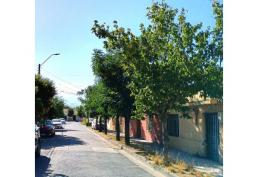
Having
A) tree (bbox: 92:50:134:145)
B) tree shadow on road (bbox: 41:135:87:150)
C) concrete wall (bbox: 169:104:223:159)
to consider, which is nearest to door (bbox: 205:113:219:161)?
concrete wall (bbox: 169:104:223:159)

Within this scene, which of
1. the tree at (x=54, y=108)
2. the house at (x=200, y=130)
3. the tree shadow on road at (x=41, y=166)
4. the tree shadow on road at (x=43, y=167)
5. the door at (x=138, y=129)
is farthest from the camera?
the tree at (x=54, y=108)

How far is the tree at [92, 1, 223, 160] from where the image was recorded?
1341 centimetres

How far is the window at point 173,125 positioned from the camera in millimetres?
21461

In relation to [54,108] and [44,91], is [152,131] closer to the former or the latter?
[44,91]

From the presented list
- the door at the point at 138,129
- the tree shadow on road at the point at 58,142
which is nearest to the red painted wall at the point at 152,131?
the door at the point at 138,129

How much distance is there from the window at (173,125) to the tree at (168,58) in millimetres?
6015

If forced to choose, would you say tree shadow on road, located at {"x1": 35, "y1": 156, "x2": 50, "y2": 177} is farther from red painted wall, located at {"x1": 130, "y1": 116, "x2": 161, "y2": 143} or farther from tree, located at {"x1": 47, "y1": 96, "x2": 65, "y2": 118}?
tree, located at {"x1": 47, "y1": 96, "x2": 65, "y2": 118}

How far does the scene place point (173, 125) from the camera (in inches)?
874

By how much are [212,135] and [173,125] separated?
5.39 meters

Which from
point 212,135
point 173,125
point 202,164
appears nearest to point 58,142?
point 173,125

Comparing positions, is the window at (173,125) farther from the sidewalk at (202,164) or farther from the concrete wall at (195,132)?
the sidewalk at (202,164)

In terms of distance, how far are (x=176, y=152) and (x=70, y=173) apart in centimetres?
767
